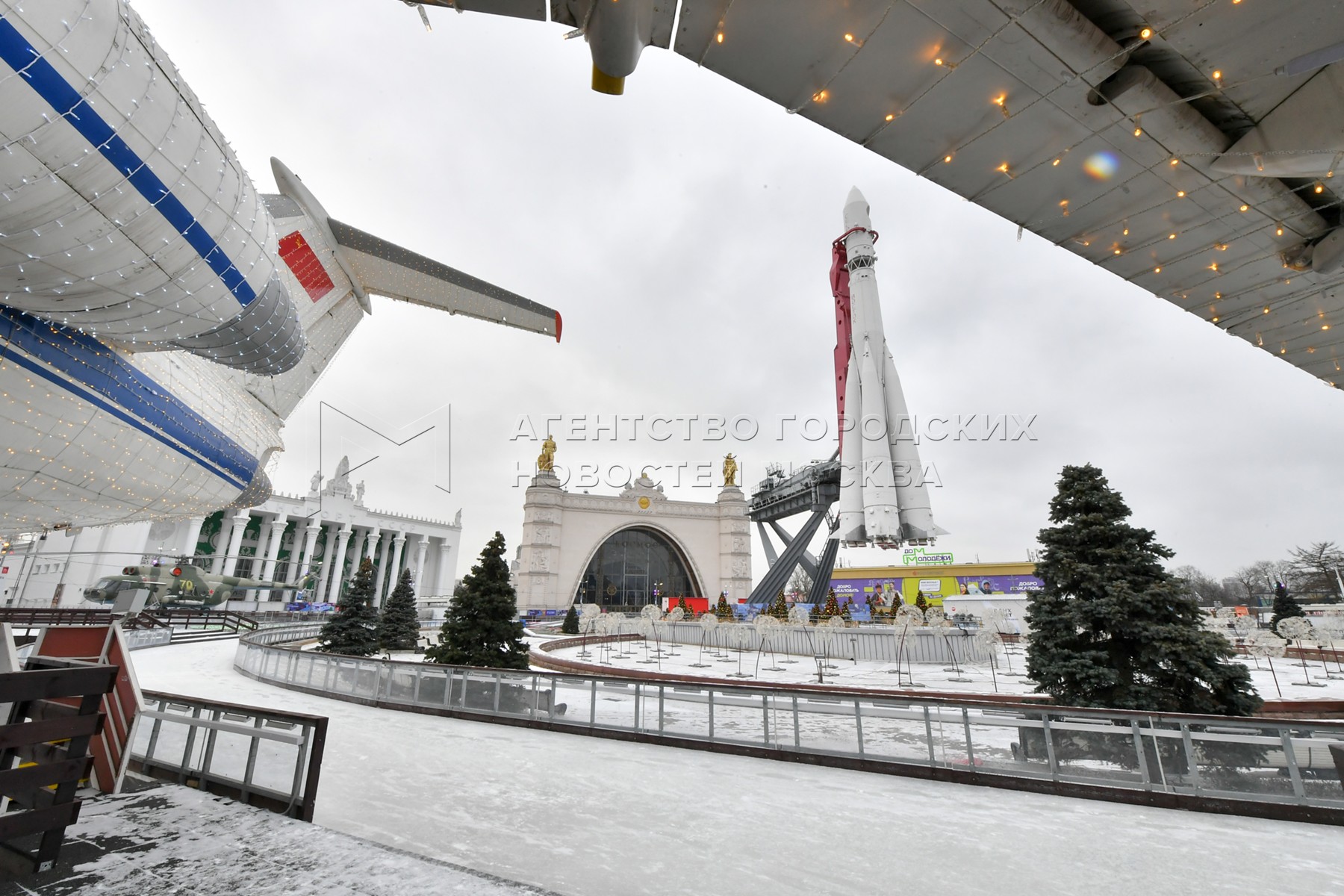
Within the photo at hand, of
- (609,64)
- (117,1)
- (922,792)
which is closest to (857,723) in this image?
(922,792)

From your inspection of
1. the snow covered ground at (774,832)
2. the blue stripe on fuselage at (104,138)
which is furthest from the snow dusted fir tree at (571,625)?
the blue stripe on fuselage at (104,138)

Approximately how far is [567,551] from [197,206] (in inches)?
1896

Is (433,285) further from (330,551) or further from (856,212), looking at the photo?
(330,551)

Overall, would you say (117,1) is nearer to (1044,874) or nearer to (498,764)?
(498,764)

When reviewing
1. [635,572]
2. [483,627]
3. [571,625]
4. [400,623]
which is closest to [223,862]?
[483,627]

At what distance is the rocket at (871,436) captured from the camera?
83.9 ft

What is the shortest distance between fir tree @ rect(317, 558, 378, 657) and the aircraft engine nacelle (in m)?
15.5

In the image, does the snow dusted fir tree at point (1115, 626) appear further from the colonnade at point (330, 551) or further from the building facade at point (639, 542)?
the colonnade at point (330, 551)

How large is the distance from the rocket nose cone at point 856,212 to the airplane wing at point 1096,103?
28.1 metres

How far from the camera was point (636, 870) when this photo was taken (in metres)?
3.83

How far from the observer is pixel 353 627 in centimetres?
2033

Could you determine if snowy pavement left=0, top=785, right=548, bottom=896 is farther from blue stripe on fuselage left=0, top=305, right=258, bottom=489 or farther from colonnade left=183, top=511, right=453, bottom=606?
colonnade left=183, top=511, right=453, bottom=606

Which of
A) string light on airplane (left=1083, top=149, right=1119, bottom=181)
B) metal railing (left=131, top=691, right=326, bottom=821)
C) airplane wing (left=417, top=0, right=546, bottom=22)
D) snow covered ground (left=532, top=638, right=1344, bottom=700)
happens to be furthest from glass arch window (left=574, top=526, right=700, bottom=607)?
airplane wing (left=417, top=0, right=546, bottom=22)

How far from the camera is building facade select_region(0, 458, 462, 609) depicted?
121 feet
